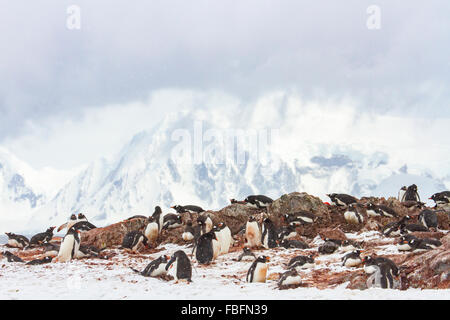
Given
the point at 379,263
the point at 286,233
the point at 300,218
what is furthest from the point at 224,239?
the point at 379,263

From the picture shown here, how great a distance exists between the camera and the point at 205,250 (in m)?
15.6

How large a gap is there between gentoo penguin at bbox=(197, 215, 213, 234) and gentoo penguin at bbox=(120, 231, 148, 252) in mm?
2538

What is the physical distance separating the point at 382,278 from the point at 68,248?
1104cm

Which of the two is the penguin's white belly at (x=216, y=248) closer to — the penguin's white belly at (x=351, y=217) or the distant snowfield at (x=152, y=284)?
the distant snowfield at (x=152, y=284)

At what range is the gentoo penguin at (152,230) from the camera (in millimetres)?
20047

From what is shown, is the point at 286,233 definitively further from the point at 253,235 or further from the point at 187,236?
the point at 187,236

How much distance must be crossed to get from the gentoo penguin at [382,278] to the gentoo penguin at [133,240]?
10.2 metres

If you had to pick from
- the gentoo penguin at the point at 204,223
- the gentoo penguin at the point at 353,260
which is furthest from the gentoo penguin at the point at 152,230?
the gentoo penguin at the point at 353,260

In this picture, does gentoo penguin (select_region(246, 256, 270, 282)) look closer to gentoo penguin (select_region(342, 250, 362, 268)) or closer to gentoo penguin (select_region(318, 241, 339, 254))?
gentoo penguin (select_region(342, 250, 362, 268))
